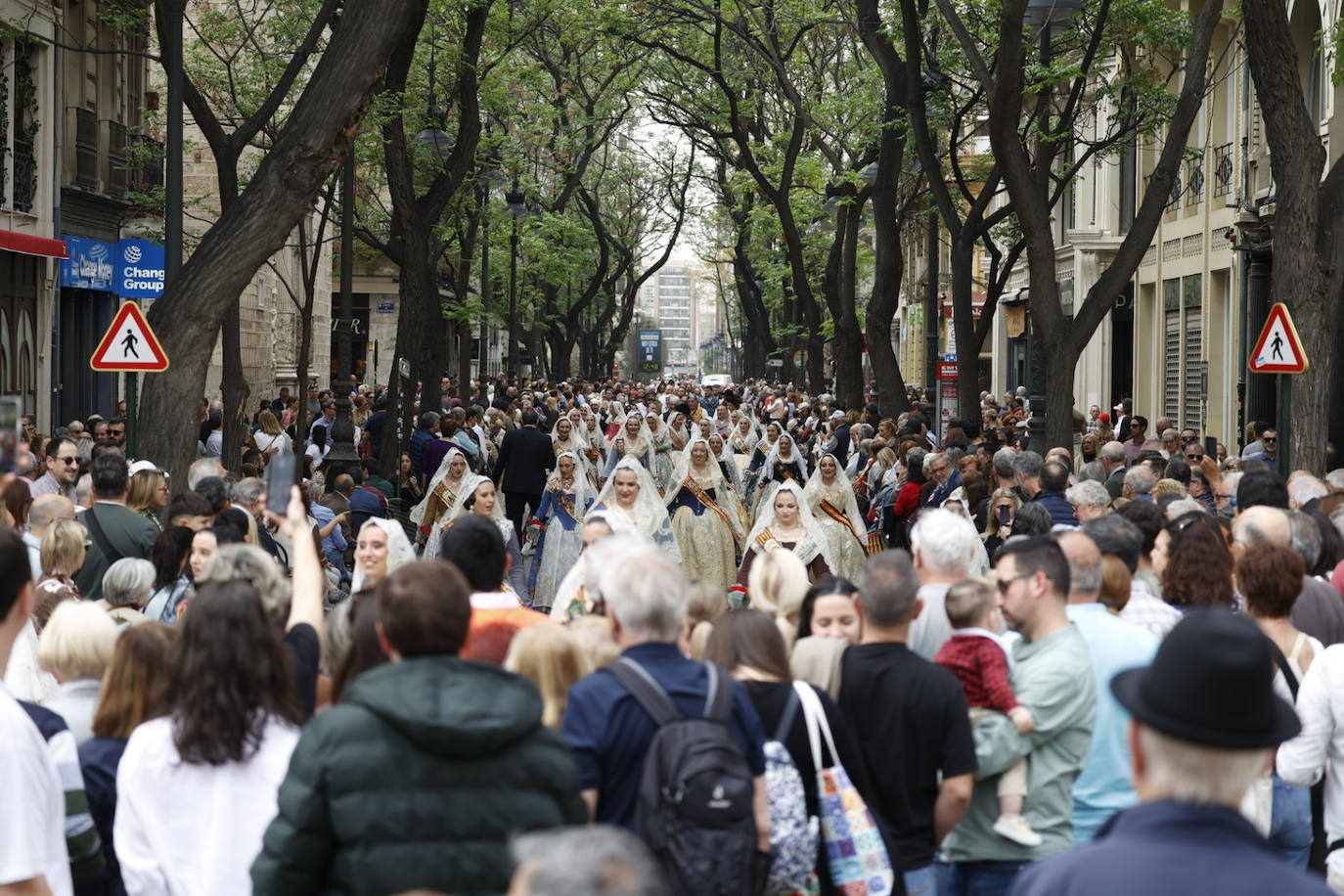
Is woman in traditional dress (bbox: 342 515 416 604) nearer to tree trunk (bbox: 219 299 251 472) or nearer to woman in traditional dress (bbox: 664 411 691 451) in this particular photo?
tree trunk (bbox: 219 299 251 472)

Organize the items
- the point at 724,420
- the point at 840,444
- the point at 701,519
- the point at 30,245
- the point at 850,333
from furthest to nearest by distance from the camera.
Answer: the point at 850,333 < the point at 724,420 < the point at 30,245 < the point at 840,444 < the point at 701,519

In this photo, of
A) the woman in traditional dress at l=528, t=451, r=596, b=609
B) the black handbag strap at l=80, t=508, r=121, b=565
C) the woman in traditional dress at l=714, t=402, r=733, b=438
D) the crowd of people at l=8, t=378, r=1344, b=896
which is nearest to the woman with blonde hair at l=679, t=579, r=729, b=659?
the crowd of people at l=8, t=378, r=1344, b=896

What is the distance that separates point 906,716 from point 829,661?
408 millimetres

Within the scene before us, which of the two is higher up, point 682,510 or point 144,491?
point 144,491

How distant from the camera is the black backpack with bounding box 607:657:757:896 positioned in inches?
181

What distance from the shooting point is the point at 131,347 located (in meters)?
13.1

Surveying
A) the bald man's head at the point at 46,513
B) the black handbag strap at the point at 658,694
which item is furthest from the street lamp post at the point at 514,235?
the black handbag strap at the point at 658,694

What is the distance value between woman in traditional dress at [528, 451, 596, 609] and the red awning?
1146cm

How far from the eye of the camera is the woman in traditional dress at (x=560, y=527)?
599 inches

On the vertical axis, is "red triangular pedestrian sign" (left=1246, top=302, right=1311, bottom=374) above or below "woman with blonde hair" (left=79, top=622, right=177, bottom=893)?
above

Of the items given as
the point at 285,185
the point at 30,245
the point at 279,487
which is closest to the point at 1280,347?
the point at 285,185

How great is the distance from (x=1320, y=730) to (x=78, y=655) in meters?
3.91

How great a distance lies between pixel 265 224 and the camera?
42.5 ft

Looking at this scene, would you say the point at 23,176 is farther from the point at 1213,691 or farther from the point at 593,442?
the point at 1213,691
